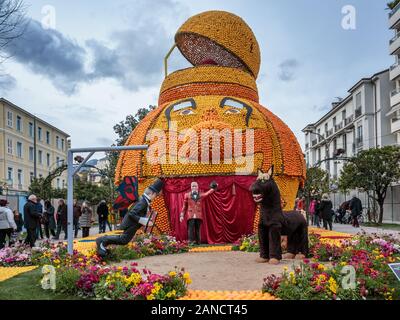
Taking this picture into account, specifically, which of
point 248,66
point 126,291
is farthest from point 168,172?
point 126,291

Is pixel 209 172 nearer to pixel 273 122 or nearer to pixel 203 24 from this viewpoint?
pixel 273 122

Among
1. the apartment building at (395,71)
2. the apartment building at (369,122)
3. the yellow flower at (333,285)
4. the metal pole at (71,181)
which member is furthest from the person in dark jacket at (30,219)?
the apartment building at (395,71)

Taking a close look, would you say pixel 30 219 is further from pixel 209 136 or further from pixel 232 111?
pixel 232 111

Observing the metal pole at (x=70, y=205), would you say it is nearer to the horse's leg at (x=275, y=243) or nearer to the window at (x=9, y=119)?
the horse's leg at (x=275, y=243)

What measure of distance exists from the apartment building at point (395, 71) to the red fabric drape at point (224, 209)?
24749 mm

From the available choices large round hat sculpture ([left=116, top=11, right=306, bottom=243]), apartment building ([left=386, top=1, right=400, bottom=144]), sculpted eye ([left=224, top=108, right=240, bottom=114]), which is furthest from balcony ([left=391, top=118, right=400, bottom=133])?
sculpted eye ([left=224, top=108, right=240, bottom=114])

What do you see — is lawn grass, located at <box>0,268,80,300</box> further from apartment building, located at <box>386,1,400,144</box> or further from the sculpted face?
apartment building, located at <box>386,1,400,144</box>

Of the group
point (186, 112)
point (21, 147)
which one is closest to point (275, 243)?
point (186, 112)

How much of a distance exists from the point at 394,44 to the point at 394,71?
200cm

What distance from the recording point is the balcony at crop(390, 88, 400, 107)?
3425 centimetres

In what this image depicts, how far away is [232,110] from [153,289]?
375 inches

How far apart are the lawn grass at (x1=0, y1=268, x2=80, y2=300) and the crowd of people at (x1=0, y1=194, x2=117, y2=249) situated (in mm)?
4297

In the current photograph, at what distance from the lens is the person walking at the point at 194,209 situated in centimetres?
1314
